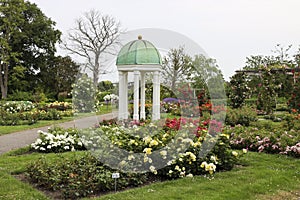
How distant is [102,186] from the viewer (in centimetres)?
477

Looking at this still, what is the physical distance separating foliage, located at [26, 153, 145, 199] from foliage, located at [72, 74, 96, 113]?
7937 mm

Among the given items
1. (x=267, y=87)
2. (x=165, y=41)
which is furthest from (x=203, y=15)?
(x=267, y=87)

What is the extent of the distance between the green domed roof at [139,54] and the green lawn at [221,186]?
4.55 metres

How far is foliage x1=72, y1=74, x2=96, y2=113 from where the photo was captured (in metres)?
13.4

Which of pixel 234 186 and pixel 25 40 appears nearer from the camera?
pixel 234 186

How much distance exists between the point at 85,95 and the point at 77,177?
929 cm

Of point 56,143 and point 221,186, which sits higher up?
point 56,143

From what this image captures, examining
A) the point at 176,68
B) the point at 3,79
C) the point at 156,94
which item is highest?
the point at 3,79

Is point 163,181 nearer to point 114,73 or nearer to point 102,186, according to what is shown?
point 102,186

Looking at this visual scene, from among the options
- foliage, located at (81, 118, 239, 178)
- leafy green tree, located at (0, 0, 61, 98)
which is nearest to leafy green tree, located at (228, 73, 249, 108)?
foliage, located at (81, 118, 239, 178)

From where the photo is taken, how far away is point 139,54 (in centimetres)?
973

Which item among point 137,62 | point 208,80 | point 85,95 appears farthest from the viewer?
point 208,80

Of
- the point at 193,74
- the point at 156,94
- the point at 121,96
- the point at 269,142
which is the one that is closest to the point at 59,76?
the point at 193,74

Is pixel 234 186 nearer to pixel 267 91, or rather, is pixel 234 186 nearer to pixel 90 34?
pixel 267 91
